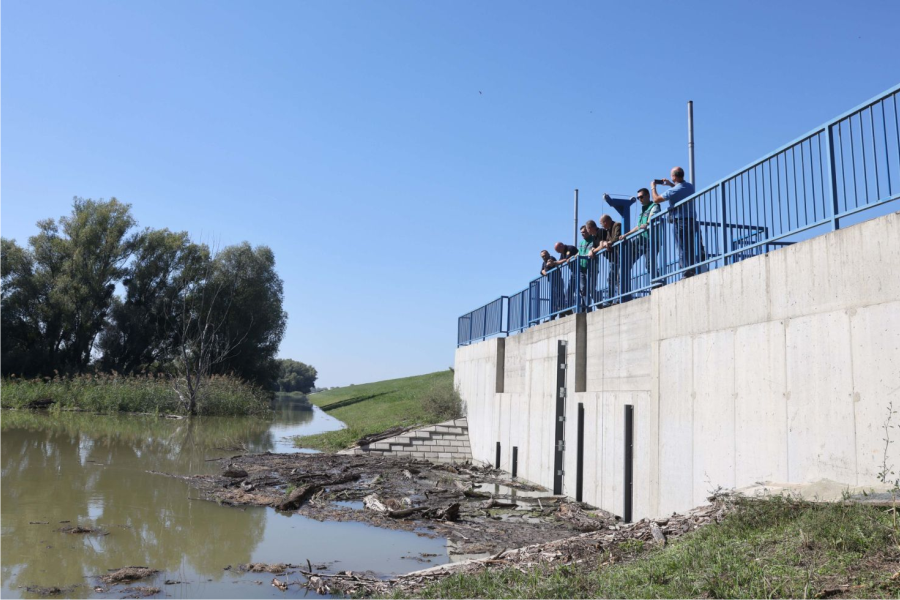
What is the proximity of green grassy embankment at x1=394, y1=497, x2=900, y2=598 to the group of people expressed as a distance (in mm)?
4179

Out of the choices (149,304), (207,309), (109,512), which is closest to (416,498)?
(109,512)

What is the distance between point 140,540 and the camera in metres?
8.31

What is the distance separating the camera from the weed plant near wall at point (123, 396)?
30641mm

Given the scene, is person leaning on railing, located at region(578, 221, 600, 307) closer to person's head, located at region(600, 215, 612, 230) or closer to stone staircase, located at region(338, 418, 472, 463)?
person's head, located at region(600, 215, 612, 230)

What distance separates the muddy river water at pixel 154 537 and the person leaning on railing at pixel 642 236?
5.32m

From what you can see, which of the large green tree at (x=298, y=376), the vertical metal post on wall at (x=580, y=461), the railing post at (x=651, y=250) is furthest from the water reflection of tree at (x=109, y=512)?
the large green tree at (x=298, y=376)

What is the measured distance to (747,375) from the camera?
7.23 metres

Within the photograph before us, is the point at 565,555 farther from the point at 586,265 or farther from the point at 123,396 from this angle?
the point at 123,396

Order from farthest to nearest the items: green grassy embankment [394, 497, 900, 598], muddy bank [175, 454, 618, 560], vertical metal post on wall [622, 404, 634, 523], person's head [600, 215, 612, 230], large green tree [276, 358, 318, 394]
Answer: large green tree [276, 358, 318, 394]
person's head [600, 215, 612, 230]
vertical metal post on wall [622, 404, 634, 523]
muddy bank [175, 454, 618, 560]
green grassy embankment [394, 497, 900, 598]

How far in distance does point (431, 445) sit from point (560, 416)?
7351 mm

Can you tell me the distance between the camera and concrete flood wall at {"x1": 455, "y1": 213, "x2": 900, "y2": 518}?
561 centimetres

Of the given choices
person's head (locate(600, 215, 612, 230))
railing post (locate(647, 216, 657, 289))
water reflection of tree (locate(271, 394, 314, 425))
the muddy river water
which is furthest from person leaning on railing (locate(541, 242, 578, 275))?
water reflection of tree (locate(271, 394, 314, 425))

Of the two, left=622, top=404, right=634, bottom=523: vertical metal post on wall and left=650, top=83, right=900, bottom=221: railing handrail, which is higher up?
left=650, top=83, right=900, bottom=221: railing handrail

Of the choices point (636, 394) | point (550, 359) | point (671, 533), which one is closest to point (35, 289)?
point (550, 359)
